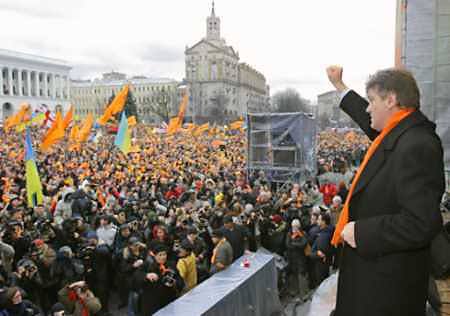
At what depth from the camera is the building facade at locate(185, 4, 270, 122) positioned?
331 ft

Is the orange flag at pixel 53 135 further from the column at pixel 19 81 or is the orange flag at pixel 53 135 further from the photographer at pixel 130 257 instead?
the column at pixel 19 81

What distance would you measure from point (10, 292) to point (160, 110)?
86986 millimetres

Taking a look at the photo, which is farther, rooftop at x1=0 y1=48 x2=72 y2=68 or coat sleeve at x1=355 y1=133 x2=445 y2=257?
rooftop at x1=0 y1=48 x2=72 y2=68


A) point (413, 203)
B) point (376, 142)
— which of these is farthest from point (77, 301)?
point (413, 203)

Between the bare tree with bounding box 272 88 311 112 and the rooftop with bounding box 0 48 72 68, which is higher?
the rooftop with bounding box 0 48 72 68

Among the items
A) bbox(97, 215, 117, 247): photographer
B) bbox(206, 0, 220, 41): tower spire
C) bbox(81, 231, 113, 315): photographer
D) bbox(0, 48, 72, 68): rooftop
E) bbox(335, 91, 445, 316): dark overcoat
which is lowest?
bbox(81, 231, 113, 315): photographer

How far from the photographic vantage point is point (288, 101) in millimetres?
97125

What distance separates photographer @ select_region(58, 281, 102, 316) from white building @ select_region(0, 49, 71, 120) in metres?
83.8

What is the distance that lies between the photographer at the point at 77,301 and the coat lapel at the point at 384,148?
13.7 ft

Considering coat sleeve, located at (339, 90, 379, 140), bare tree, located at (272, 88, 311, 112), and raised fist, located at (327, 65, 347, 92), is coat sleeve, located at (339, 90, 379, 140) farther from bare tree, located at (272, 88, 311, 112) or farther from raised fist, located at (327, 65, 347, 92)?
bare tree, located at (272, 88, 311, 112)

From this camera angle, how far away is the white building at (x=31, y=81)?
276 feet

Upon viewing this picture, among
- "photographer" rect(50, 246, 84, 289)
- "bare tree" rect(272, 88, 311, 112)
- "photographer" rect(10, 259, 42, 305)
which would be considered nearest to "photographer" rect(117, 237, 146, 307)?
"photographer" rect(50, 246, 84, 289)

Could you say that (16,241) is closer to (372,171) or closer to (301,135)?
(372,171)

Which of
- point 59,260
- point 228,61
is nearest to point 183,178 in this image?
point 59,260
